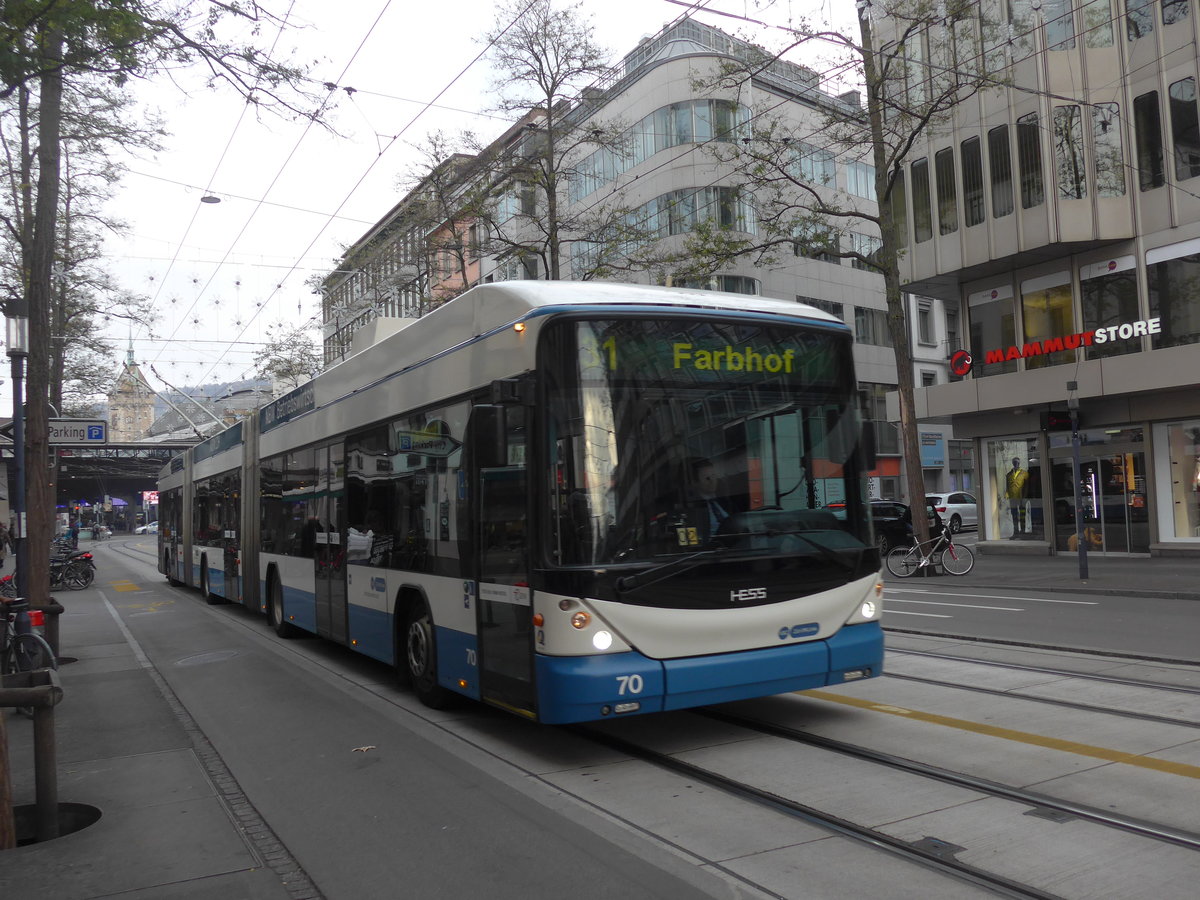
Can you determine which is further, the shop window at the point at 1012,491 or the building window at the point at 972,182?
the shop window at the point at 1012,491

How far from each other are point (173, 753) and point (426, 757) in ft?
6.63

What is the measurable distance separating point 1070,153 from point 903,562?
35.8ft

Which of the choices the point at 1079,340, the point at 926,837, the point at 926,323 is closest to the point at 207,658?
the point at 926,837

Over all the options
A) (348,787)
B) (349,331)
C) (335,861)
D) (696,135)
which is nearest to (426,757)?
(348,787)

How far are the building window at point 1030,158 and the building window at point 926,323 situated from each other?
28644 millimetres

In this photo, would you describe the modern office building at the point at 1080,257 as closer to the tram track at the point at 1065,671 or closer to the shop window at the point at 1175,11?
the shop window at the point at 1175,11

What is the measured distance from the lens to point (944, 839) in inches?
185

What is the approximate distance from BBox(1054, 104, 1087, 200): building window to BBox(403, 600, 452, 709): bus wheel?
21.6 m

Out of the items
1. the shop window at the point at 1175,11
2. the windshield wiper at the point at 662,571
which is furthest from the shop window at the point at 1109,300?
the windshield wiper at the point at 662,571

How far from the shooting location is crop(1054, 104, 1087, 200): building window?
24203mm

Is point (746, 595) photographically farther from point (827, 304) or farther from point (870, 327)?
point (870, 327)

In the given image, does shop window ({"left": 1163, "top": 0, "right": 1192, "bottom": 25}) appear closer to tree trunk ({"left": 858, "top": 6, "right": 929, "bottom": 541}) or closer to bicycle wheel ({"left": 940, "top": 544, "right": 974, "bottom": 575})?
tree trunk ({"left": 858, "top": 6, "right": 929, "bottom": 541})

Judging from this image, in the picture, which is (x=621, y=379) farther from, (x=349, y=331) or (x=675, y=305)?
(x=349, y=331)

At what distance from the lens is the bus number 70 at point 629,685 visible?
19.6ft
